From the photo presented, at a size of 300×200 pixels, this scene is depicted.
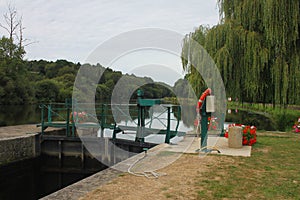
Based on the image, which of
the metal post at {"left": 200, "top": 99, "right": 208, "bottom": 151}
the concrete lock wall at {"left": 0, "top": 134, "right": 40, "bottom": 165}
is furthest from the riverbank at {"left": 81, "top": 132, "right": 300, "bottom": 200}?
the concrete lock wall at {"left": 0, "top": 134, "right": 40, "bottom": 165}

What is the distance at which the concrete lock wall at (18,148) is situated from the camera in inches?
424

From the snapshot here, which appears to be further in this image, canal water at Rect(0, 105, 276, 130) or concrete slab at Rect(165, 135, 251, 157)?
canal water at Rect(0, 105, 276, 130)

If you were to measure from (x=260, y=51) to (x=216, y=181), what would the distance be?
339 inches

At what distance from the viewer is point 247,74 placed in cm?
1266

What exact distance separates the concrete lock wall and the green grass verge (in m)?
7.70

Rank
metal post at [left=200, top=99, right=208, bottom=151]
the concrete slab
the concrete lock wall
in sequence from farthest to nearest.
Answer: the concrete lock wall, metal post at [left=200, top=99, right=208, bottom=151], the concrete slab

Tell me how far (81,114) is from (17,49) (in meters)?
36.1

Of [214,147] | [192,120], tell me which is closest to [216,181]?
[214,147]

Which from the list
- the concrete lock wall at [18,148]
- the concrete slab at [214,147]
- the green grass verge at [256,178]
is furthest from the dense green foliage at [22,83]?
the green grass verge at [256,178]

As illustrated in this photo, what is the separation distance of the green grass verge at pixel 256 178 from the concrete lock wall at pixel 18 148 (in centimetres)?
770

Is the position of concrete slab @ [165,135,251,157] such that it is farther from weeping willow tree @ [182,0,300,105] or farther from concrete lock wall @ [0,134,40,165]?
concrete lock wall @ [0,134,40,165]

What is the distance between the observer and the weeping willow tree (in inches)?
479

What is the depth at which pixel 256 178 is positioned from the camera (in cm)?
558

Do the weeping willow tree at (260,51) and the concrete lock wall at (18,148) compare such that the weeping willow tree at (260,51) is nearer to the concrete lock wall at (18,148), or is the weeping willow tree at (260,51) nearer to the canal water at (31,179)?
the canal water at (31,179)
